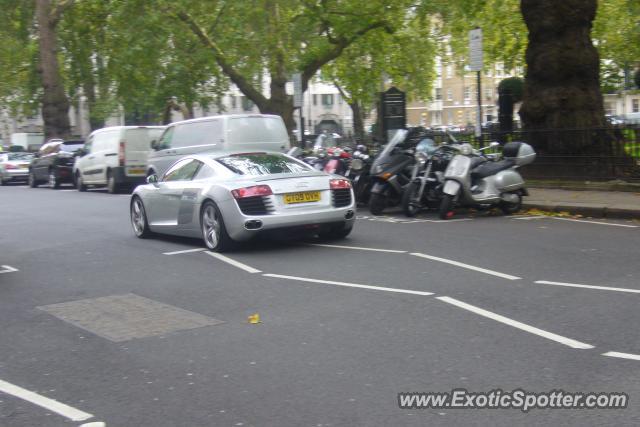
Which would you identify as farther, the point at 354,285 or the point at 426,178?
the point at 426,178

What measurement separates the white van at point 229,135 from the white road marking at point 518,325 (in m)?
12.5

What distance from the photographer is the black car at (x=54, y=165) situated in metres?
30.8

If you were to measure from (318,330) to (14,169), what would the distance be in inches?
1282

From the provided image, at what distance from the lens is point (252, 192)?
11.0 meters

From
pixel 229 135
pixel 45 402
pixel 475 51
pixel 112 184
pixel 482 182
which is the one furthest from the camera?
pixel 112 184

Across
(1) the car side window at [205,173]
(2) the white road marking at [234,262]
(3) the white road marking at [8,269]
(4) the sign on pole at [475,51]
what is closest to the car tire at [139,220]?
(1) the car side window at [205,173]

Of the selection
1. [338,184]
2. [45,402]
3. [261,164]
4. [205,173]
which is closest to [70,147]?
[205,173]

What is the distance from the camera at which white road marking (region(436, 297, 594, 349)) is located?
618cm

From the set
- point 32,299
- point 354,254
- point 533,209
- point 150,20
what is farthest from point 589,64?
point 150,20

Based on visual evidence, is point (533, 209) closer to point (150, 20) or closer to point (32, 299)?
point (32, 299)

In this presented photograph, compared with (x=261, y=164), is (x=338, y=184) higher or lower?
lower

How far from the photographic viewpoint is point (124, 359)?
20.6 ft

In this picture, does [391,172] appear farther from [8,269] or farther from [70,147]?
[70,147]

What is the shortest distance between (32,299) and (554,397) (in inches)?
223
